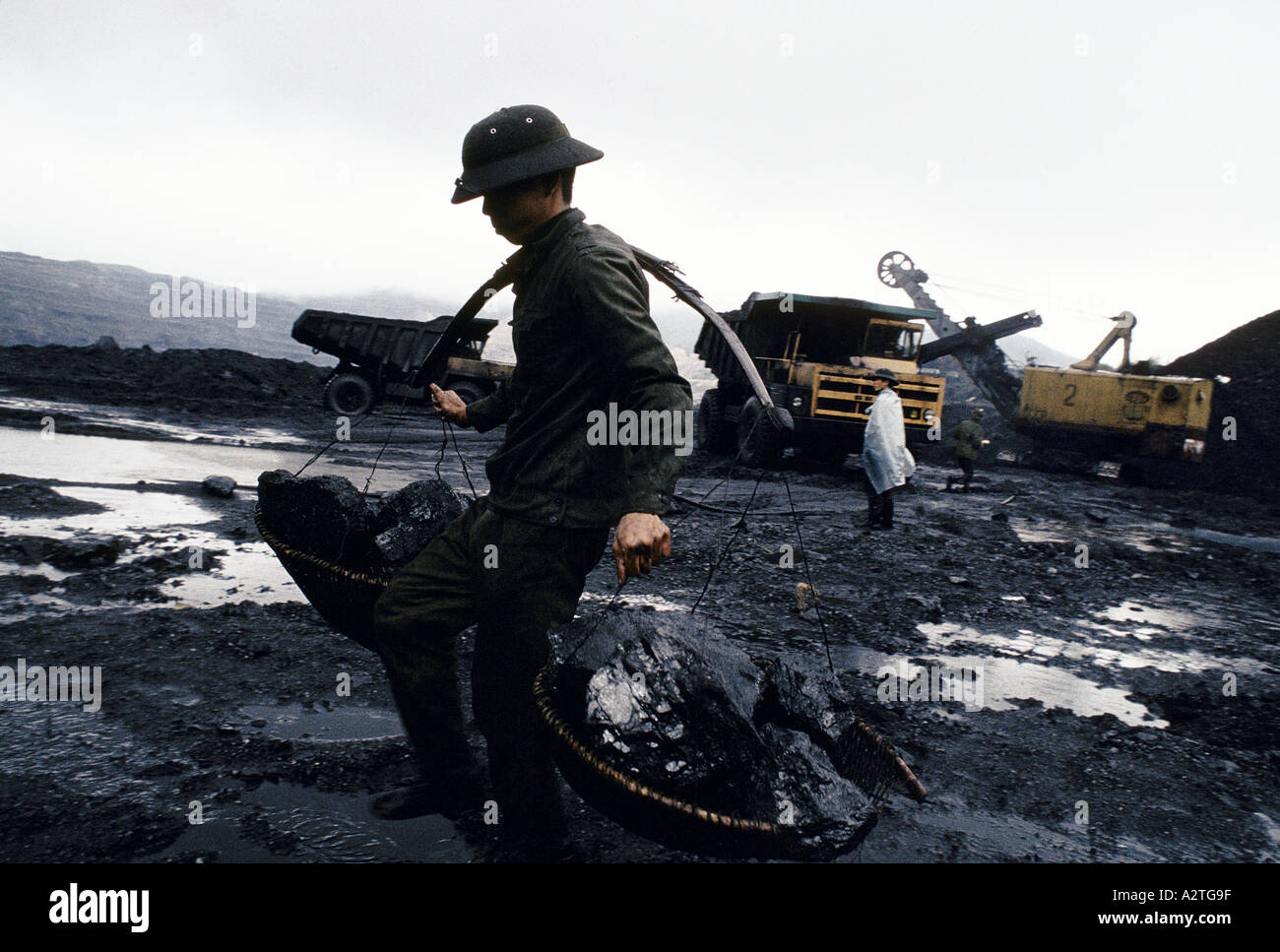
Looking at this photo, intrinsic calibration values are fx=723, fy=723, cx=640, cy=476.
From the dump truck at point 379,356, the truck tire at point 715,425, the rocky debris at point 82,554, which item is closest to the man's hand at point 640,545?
the rocky debris at point 82,554

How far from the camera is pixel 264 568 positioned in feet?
15.3

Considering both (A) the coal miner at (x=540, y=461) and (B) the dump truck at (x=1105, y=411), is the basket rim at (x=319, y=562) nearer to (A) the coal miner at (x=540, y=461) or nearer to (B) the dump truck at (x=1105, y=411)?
(A) the coal miner at (x=540, y=461)

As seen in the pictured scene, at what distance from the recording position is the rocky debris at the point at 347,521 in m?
2.66

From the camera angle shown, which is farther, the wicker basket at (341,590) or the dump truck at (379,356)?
the dump truck at (379,356)

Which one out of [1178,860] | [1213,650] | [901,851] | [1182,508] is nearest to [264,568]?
[901,851]

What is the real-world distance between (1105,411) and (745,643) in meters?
16.6

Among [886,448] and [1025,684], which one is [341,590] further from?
[886,448]

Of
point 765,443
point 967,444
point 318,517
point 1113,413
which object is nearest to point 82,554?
point 318,517

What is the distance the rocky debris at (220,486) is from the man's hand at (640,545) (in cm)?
627

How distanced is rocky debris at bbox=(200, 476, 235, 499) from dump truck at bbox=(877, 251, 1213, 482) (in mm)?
13022

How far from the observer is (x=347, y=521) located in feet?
8.96

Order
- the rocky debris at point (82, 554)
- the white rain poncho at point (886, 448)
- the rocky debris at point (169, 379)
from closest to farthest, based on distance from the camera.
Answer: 1. the rocky debris at point (82, 554)
2. the white rain poncho at point (886, 448)
3. the rocky debris at point (169, 379)

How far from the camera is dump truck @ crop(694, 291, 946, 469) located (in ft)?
38.4

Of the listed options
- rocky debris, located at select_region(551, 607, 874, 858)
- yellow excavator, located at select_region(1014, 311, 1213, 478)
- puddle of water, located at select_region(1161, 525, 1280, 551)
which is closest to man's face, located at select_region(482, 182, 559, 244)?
rocky debris, located at select_region(551, 607, 874, 858)
